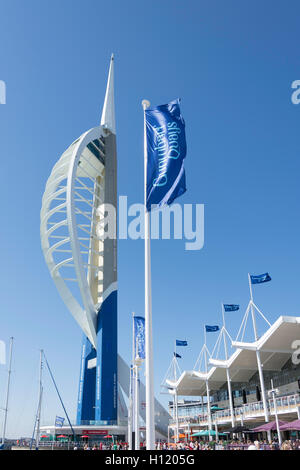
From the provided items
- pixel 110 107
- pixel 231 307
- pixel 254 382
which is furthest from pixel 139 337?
pixel 110 107

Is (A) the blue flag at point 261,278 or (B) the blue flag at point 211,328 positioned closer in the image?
(A) the blue flag at point 261,278

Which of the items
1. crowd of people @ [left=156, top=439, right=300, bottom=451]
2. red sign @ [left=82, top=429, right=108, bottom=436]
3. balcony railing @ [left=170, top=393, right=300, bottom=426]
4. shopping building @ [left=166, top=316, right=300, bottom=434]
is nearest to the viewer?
crowd of people @ [left=156, top=439, right=300, bottom=451]

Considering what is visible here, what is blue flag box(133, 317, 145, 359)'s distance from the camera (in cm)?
2316

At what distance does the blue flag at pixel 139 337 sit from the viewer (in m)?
23.2

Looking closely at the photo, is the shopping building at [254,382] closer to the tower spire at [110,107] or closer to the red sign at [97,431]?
the red sign at [97,431]

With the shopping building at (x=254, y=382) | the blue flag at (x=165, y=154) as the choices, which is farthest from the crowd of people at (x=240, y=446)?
the blue flag at (x=165, y=154)

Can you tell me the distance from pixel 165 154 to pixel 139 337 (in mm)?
13572

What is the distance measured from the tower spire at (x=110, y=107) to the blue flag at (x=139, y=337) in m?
39.0

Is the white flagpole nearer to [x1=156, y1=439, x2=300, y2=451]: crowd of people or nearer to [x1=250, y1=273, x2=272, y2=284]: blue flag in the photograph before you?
[x1=156, y1=439, x2=300, y2=451]: crowd of people

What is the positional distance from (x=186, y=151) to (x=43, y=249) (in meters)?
35.8

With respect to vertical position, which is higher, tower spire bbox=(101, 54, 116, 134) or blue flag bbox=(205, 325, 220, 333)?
tower spire bbox=(101, 54, 116, 134)

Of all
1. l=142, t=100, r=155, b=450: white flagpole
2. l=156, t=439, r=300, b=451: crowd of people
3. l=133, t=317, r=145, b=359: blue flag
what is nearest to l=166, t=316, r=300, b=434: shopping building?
l=156, t=439, r=300, b=451: crowd of people

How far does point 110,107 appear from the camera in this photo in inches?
2338

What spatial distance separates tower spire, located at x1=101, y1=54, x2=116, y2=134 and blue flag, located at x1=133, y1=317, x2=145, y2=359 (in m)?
39.0
